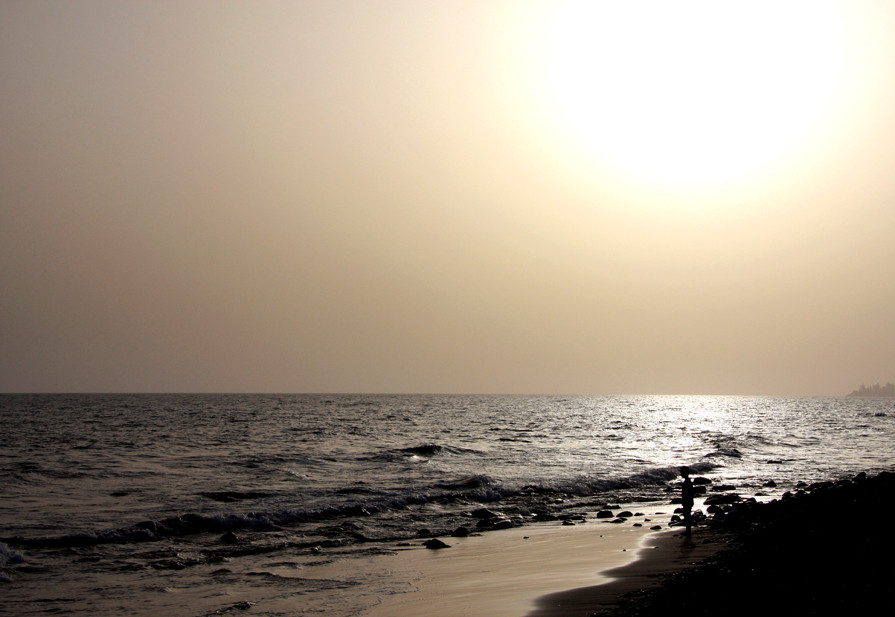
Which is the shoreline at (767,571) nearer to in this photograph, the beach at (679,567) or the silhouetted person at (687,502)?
the beach at (679,567)

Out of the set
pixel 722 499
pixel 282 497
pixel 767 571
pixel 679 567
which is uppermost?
pixel 767 571

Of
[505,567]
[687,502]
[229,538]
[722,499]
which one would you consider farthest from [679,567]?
[722,499]

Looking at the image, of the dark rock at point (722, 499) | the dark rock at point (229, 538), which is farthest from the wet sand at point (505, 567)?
the dark rock at point (722, 499)

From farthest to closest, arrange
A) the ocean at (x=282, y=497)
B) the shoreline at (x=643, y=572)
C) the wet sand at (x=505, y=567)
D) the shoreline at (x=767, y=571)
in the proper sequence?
the ocean at (x=282, y=497) < the wet sand at (x=505, y=567) < the shoreline at (x=643, y=572) < the shoreline at (x=767, y=571)

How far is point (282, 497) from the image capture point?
95.5 ft

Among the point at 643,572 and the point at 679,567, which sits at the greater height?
the point at 679,567

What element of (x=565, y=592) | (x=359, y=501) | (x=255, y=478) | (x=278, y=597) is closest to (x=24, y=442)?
(x=255, y=478)

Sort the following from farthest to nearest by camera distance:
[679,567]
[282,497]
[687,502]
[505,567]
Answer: [282,497] < [687,502] < [505,567] < [679,567]

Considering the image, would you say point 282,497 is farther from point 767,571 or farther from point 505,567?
point 767,571

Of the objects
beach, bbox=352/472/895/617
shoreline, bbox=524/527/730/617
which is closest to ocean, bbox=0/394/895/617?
beach, bbox=352/472/895/617

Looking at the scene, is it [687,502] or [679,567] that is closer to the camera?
[679,567]

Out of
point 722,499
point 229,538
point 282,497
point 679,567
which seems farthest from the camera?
point 282,497

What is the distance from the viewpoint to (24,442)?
2219 inches

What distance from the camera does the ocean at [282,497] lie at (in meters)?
15.6
